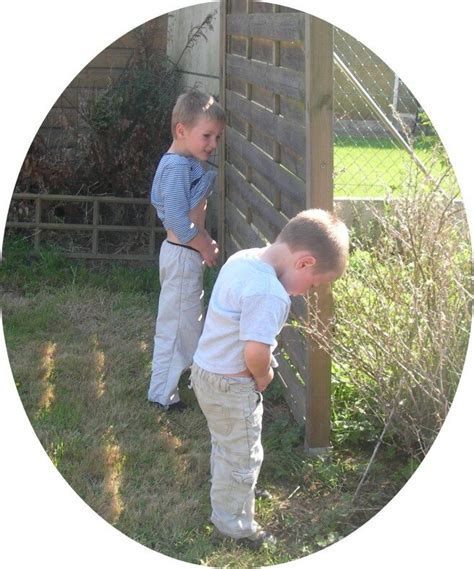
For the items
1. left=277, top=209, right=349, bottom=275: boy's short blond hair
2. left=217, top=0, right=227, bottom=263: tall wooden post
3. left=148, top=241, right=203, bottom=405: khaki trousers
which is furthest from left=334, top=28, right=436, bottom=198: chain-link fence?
left=277, top=209, right=349, bottom=275: boy's short blond hair

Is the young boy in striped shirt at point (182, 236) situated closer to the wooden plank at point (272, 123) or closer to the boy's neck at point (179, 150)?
the boy's neck at point (179, 150)

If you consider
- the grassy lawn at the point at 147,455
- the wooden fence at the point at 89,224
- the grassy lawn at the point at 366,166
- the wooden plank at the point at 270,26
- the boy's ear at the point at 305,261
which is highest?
the wooden plank at the point at 270,26

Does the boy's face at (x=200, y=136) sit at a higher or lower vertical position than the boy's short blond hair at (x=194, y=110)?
lower

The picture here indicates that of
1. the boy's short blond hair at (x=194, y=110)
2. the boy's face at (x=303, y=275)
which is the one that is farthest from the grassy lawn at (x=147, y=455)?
the boy's short blond hair at (x=194, y=110)

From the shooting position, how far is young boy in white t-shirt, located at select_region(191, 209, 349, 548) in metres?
2.72

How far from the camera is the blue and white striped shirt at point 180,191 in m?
3.99

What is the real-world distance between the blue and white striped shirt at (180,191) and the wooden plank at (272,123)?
1.37 feet

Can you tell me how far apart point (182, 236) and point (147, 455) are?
102cm

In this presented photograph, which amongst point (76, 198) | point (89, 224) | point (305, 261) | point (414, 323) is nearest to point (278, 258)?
point (305, 261)

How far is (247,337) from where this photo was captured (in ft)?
8.87

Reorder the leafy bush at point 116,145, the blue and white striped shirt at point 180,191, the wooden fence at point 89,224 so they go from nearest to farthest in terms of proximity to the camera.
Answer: the blue and white striped shirt at point 180,191
the wooden fence at point 89,224
the leafy bush at point 116,145

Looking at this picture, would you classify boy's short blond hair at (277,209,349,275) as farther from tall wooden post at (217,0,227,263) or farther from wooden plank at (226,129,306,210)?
tall wooden post at (217,0,227,263)

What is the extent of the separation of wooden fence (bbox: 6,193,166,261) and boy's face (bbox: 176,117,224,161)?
2.52m

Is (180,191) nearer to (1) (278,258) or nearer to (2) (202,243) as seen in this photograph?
(2) (202,243)
